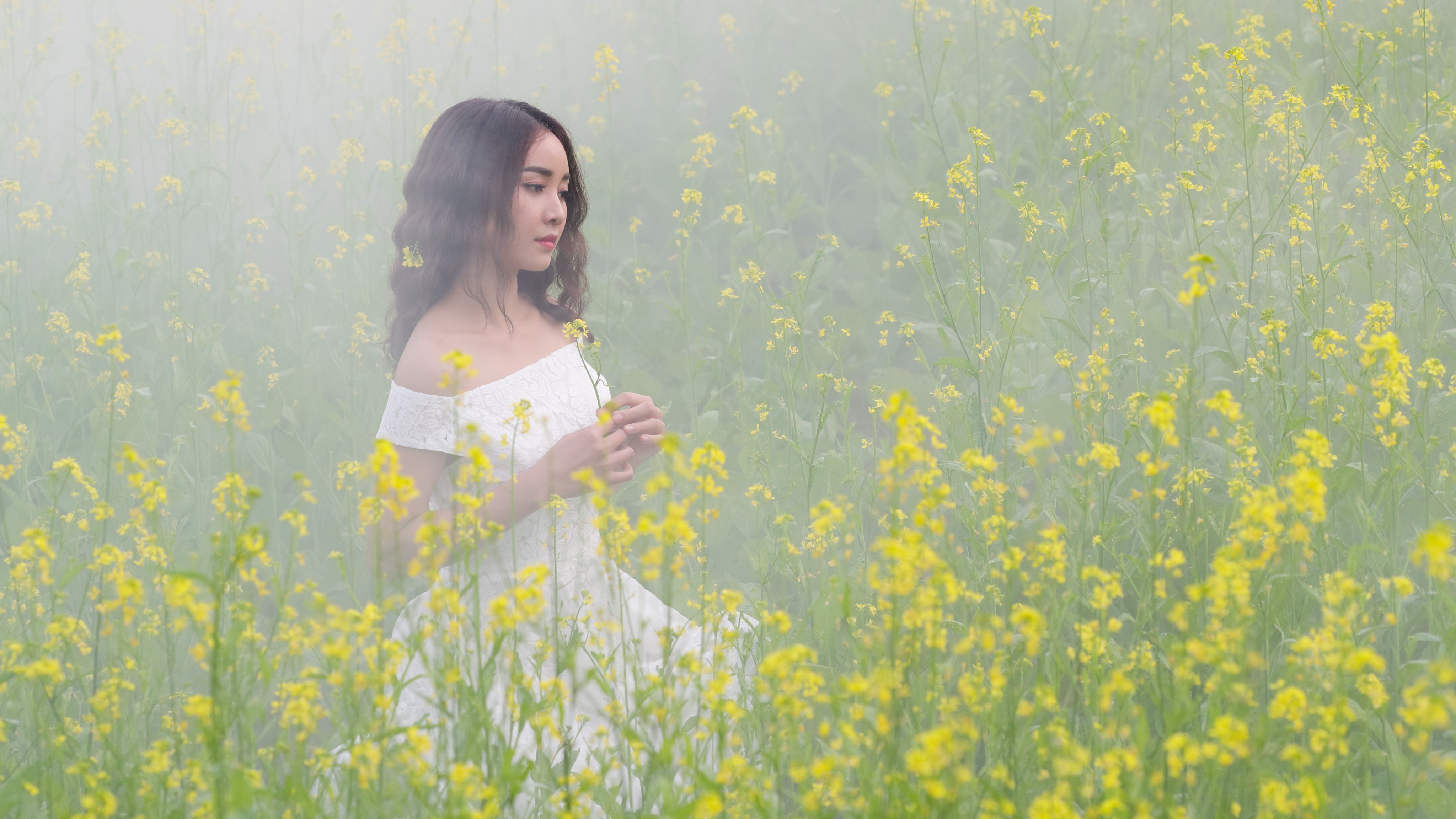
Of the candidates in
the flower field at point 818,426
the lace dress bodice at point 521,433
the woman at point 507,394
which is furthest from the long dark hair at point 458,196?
the flower field at point 818,426

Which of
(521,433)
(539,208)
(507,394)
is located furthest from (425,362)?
(539,208)

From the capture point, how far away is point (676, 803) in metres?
1.30

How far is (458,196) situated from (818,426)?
3.30 ft

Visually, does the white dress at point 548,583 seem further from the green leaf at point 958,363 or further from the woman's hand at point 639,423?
the green leaf at point 958,363

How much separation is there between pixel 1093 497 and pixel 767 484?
89cm

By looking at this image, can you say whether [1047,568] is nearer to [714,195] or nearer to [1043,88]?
[1043,88]

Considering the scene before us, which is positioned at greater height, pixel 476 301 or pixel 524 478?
pixel 476 301

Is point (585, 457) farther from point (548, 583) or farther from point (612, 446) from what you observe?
point (548, 583)

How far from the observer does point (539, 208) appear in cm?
247

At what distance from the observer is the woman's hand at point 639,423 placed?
7.27 ft

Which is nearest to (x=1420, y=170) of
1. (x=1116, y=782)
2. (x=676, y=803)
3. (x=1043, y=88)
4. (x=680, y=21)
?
(x=1043, y=88)

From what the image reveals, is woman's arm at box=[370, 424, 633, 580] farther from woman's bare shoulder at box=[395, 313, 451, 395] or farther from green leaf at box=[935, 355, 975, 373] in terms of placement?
green leaf at box=[935, 355, 975, 373]

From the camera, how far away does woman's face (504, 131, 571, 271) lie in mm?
2471

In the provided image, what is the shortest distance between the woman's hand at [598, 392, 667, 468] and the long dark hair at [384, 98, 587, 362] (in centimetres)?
55
